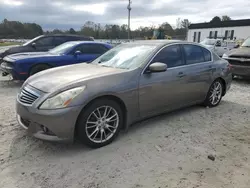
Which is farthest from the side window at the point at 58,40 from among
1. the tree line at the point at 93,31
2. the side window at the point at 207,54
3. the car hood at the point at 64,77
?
the tree line at the point at 93,31

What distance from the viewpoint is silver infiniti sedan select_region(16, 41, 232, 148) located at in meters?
3.08

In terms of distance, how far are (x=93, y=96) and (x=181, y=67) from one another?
2035mm

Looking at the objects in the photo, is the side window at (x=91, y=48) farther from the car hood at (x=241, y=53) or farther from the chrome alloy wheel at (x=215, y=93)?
the car hood at (x=241, y=53)

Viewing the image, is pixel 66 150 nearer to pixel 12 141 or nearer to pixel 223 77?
pixel 12 141

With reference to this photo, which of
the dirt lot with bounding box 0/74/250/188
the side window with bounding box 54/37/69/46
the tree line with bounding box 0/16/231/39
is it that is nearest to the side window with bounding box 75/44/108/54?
the side window with bounding box 54/37/69/46

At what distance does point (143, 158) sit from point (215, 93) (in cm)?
305

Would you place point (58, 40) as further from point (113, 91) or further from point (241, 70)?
point (113, 91)

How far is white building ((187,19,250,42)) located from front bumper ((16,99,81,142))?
39.5 metres

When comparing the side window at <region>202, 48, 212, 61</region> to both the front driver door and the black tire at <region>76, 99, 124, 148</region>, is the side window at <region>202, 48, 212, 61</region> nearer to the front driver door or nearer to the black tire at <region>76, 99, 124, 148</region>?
the front driver door

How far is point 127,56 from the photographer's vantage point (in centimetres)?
424

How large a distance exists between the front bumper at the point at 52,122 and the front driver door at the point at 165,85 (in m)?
1.21

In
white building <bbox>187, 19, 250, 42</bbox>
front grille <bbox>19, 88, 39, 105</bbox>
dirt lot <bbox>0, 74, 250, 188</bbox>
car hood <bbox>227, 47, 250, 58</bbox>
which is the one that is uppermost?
white building <bbox>187, 19, 250, 42</bbox>

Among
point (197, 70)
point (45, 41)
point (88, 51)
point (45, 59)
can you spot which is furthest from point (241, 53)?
point (45, 41)

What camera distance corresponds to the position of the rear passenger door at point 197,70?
4.65m
